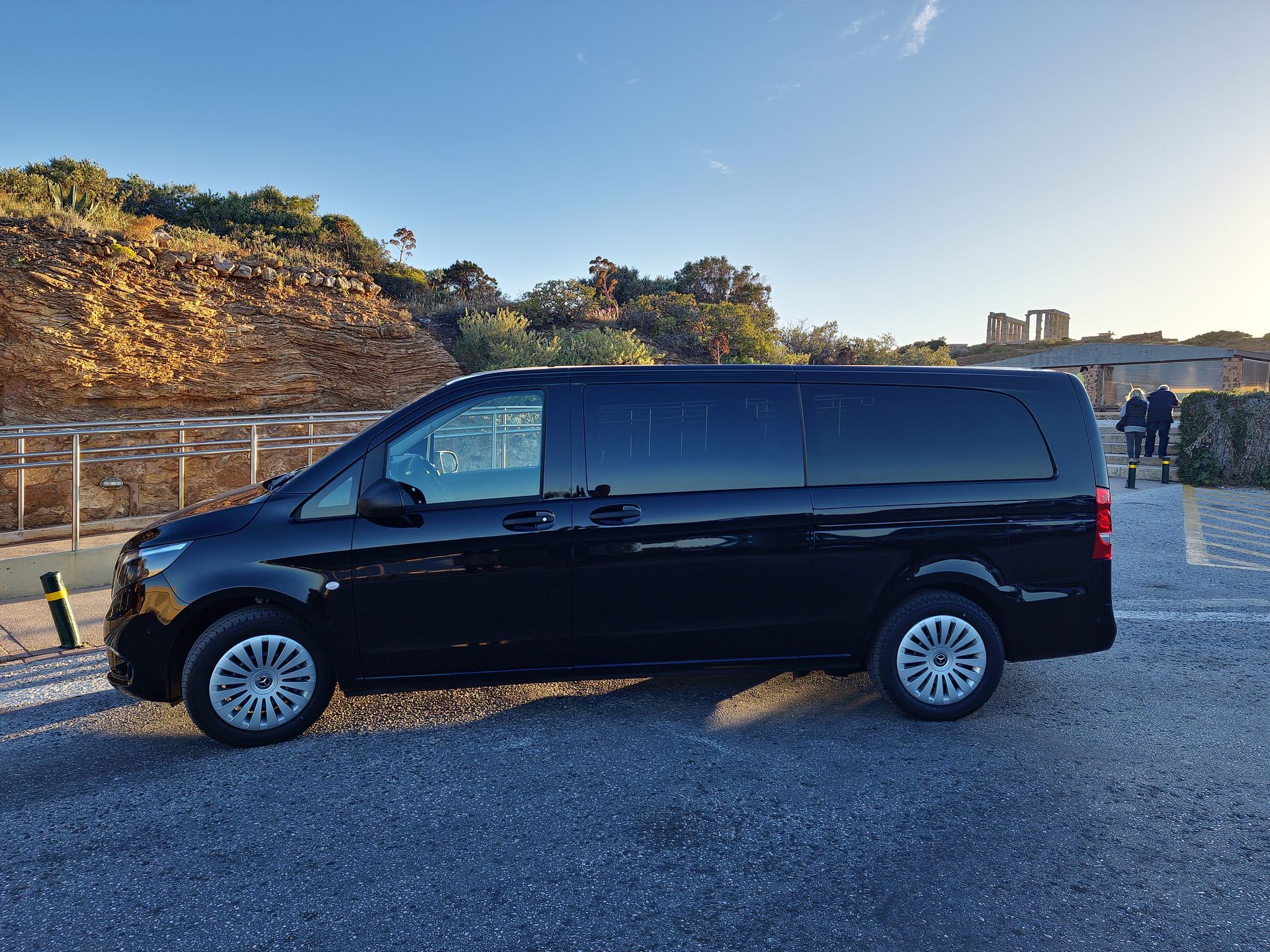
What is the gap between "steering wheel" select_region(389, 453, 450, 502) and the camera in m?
4.03

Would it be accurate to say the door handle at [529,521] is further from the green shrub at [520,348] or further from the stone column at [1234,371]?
the stone column at [1234,371]

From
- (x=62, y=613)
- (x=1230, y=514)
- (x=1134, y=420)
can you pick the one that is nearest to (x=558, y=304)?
(x=1134, y=420)

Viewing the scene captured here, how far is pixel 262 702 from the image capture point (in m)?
3.91

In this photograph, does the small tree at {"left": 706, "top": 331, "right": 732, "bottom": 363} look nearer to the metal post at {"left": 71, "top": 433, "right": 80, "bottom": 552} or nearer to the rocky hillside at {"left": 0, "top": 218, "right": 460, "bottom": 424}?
the rocky hillside at {"left": 0, "top": 218, "right": 460, "bottom": 424}

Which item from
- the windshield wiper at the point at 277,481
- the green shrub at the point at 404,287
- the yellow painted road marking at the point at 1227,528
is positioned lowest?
the yellow painted road marking at the point at 1227,528

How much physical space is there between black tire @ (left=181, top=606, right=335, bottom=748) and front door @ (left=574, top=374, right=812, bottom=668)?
1298 mm

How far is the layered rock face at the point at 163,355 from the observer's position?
12.8 meters

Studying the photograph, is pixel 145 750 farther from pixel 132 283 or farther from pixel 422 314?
pixel 422 314

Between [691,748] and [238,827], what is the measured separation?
1943 millimetres

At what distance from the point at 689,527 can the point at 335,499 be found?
1743 mm

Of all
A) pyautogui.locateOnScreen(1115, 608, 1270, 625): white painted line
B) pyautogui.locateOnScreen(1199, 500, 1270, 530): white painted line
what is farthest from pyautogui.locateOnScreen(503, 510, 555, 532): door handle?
pyautogui.locateOnScreen(1199, 500, 1270, 530): white painted line

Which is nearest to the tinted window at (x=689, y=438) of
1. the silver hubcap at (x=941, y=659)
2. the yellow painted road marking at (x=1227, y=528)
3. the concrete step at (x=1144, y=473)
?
the silver hubcap at (x=941, y=659)

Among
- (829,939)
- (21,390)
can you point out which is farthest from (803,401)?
(21,390)

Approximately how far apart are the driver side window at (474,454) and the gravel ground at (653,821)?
123 centimetres
